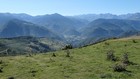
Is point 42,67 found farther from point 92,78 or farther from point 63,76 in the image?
point 92,78

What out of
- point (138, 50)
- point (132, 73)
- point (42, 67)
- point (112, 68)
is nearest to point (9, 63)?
point (42, 67)

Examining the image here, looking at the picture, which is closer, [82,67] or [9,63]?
[82,67]

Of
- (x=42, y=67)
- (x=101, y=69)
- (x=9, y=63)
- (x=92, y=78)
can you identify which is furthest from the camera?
(x=9, y=63)

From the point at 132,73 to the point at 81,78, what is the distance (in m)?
5.47

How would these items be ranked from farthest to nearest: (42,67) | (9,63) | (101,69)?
(9,63), (42,67), (101,69)

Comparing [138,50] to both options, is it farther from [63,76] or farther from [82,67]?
[63,76]

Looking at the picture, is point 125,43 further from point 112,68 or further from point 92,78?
point 92,78

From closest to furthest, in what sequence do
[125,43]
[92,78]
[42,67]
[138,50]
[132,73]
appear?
1. [92,78]
2. [132,73]
3. [42,67]
4. [138,50]
5. [125,43]

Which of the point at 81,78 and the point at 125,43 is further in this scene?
the point at 125,43

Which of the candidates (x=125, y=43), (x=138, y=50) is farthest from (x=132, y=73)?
(x=125, y=43)

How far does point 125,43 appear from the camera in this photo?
168 feet

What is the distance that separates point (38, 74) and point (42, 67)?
411 cm

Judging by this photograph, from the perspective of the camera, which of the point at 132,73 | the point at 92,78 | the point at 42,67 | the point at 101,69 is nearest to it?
the point at 92,78

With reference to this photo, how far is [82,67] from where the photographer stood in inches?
1252
